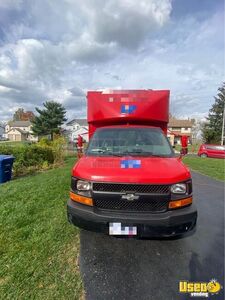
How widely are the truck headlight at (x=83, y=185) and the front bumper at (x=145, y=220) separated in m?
0.29

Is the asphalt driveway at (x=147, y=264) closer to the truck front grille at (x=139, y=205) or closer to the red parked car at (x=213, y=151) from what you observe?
the truck front grille at (x=139, y=205)

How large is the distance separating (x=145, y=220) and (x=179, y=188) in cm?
69

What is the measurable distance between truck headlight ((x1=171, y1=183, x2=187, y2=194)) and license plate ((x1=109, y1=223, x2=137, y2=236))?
0.78m

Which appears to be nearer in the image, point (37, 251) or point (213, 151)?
point (37, 251)

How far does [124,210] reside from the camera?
9.77 feet

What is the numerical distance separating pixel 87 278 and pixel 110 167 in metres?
1.53

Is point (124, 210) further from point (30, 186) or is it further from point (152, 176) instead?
point (30, 186)

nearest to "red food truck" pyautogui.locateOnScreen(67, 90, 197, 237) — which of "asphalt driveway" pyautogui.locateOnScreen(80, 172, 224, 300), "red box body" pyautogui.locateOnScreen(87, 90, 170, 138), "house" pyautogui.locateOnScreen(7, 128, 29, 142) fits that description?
"asphalt driveway" pyautogui.locateOnScreen(80, 172, 224, 300)

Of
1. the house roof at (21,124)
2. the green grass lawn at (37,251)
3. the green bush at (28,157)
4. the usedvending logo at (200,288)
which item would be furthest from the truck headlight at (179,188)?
the house roof at (21,124)

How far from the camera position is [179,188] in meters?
3.00

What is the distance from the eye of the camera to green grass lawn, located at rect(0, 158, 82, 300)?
2414mm

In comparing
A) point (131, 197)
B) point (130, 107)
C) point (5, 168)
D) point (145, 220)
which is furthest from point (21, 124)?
point (145, 220)

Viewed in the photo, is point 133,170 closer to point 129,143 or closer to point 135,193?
point 135,193

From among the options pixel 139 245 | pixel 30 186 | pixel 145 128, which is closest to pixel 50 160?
pixel 30 186
